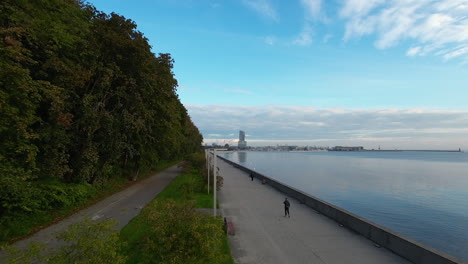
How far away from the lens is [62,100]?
13.5 metres

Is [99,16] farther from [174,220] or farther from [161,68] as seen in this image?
[174,220]

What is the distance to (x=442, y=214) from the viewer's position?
2766cm

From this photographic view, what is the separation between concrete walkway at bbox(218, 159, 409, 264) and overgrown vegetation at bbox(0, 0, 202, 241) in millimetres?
9627

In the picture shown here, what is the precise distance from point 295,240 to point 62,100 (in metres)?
13.9

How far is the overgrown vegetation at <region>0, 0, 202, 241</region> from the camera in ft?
34.3

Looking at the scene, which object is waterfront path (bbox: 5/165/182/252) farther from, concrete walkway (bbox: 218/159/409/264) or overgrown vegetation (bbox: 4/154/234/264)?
concrete walkway (bbox: 218/159/409/264)

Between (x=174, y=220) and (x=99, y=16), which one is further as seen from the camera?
(x=99, y=16)

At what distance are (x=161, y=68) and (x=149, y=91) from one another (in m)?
4.24

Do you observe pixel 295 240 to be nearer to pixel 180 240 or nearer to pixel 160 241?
pixel 180 240

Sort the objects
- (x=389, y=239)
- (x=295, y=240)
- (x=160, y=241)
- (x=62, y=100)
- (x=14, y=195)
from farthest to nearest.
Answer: (x=62, y=100), (x=295, y=240), (x=389, y=239), (x=14, y=195), (x=160, y=241)

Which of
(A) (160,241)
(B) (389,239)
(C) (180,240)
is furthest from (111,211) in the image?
(B) (389,239)

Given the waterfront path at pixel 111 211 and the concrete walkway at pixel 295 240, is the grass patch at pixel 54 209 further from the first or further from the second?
the concrete walkway at pixel 295 240

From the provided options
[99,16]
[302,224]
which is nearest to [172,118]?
[99,16]

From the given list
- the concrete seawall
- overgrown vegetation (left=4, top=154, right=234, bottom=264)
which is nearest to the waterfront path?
overgrown vegetation (left=4, top=154, right=234, bottom=264)
